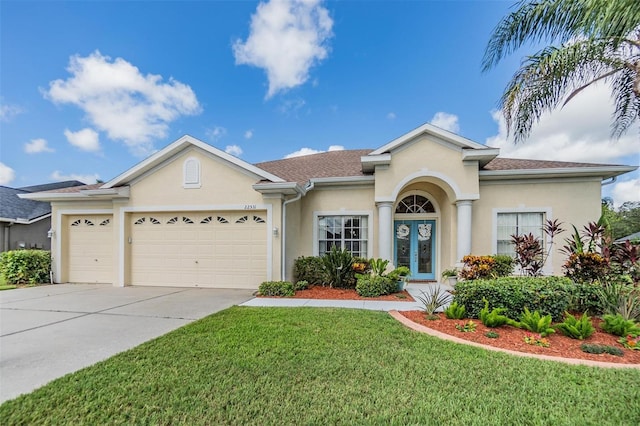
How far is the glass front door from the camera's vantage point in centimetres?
1131

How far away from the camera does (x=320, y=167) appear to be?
12531 millimetres

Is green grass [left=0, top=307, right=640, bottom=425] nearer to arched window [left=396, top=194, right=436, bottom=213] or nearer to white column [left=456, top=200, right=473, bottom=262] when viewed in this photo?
white column [left=456, top=200, right=473, bottom=262]

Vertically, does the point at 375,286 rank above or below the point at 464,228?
below

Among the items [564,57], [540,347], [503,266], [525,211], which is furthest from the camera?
[525,211]

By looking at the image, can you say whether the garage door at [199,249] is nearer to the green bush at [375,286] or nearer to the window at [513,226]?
the green bush at [375,286]

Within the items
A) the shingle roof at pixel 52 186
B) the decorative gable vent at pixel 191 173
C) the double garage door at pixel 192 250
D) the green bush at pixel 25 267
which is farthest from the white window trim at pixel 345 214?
the shingle roof at pixel 52 186

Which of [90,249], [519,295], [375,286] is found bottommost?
[375,286]

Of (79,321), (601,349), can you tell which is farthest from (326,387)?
(79,321)

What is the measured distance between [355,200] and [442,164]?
325 centimetres

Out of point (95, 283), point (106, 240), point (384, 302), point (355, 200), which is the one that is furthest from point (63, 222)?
point (384, 302)

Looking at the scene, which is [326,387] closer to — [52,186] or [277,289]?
[277,289]

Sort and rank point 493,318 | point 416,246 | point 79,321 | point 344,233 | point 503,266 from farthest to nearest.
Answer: point 416,246 < point 344,233 < point 503,266 < point 79,321 < point 493,318

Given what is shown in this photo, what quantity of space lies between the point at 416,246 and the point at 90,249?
41.9 ft

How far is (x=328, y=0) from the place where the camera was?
10.7m
